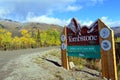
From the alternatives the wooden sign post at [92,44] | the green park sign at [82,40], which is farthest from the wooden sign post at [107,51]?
the green park sign at [82,40]

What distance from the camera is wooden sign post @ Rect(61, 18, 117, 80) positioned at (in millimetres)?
12953

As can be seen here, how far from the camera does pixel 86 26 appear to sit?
14789mm

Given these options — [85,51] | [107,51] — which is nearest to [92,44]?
[85,51]

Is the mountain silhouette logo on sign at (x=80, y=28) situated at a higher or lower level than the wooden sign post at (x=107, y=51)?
higher

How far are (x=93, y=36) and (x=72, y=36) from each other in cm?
221

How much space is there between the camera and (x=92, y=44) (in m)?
14.3

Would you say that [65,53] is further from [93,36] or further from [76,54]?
[93,36]

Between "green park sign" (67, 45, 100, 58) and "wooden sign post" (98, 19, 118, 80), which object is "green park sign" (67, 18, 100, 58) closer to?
"green park sign" (67, 45, 100, 58)

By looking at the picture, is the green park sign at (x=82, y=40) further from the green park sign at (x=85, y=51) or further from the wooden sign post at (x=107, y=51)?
the wooden sign post at (x=107, y=51)

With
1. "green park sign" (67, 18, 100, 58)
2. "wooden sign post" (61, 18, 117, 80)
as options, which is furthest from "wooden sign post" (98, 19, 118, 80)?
"green park sign" (67, 18, 100, 58)

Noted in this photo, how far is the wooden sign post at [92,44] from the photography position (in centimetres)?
1295

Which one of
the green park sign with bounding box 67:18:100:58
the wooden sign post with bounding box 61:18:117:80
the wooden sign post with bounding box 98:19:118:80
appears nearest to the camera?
the wooden sign post with bounding box 98:19:118:80

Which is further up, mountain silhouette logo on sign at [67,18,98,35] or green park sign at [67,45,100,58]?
mountain silhouette logo on sign at [67,18,98,35]

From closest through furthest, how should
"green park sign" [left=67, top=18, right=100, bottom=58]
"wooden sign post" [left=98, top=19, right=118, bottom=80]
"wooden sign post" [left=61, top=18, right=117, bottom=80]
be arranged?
"wooden sign post" [left=98, top=19, right=118, bottom=80]
"wooden sign post" [left=61, top=18, right=117, bottom=80]
"green park sign" [left=67, top=18, right=100, bottom=58]
